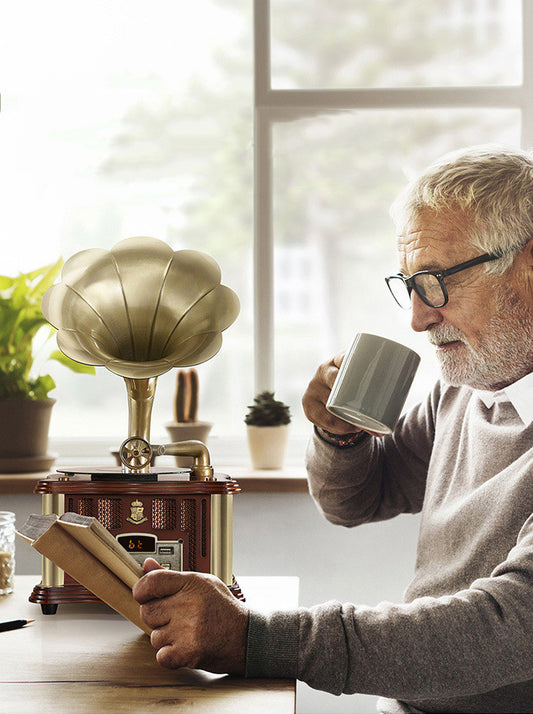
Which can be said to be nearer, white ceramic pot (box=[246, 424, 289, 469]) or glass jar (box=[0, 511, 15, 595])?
glass jar (box=[0, 511, 15, 595])

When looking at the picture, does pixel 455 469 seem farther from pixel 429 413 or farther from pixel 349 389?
pixel 349 389

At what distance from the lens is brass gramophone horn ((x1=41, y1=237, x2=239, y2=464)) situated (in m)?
1.45

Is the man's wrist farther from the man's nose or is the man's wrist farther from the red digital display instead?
the red digital display

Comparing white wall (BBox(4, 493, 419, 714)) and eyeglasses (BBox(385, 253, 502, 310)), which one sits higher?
eyeglasses (BBox(385, 253, 502, 310))

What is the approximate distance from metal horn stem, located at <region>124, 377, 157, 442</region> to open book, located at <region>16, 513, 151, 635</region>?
38 cm

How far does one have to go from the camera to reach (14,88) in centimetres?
254

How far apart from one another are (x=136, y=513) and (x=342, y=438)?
19.3 inches

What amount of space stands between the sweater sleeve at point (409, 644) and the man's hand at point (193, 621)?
0.02 m

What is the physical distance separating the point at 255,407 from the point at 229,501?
1.02 meters

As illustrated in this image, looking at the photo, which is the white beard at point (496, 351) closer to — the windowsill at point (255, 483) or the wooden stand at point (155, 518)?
the wooden stand at point (155, 518)

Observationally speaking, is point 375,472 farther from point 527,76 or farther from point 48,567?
point 527,76

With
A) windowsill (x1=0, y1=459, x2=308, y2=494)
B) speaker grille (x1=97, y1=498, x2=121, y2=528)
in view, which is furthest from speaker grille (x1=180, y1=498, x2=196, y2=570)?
windowsill (x1=0, y1=459, x2=308, y2=494)

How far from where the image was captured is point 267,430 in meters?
2.27

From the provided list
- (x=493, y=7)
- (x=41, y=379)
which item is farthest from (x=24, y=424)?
(x=493, y=7)
